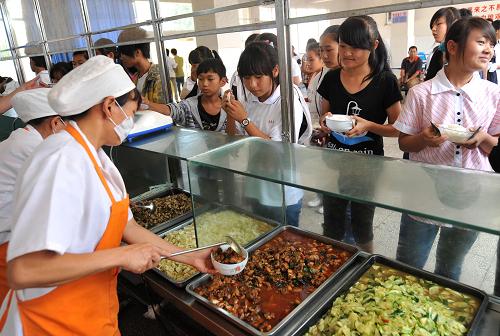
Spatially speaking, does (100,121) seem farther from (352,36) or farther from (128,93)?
(352,36)

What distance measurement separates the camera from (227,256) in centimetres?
121

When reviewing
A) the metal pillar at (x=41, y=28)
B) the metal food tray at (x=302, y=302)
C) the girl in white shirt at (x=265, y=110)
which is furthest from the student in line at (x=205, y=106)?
the metal pillar at (x=41, y=28)

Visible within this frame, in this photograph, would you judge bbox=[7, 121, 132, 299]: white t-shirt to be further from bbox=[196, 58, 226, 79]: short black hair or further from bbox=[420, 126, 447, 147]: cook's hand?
bbox=[196, 58, 226, 79]: short black hair

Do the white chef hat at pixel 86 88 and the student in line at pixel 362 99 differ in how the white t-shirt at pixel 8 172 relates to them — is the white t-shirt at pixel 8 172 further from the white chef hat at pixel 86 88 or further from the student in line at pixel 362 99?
the student in line at pixel 362 99

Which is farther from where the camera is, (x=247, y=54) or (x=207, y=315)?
(x=247, y=54)

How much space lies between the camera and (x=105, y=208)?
100 cm

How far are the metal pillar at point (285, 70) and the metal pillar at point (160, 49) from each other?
3.38ft

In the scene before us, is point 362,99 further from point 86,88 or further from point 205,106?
point 86,88

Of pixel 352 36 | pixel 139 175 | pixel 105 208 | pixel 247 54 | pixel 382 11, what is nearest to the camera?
pixel 105 208

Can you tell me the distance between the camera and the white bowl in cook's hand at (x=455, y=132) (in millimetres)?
1139

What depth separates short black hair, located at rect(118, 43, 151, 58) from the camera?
8.94 feet

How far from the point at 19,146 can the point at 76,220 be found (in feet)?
2.75

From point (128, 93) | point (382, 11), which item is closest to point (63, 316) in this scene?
point (128, 93)

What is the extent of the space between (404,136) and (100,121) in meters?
1.11
